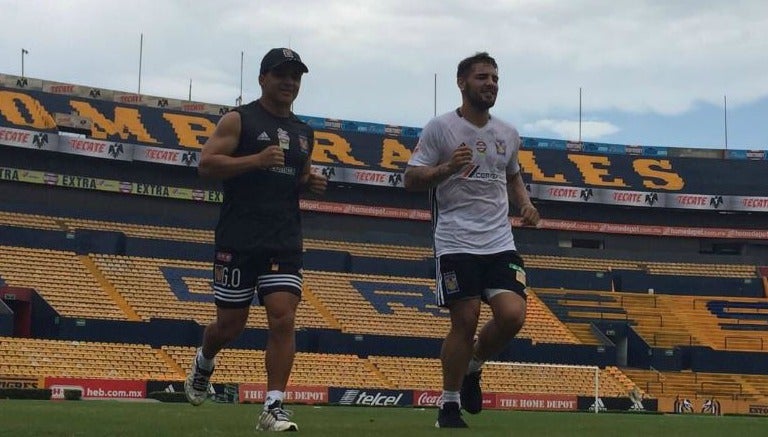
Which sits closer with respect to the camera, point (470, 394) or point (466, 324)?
point (466, 324)

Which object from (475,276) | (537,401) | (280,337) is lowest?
(537,401)

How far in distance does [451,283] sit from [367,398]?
2565 centimetres

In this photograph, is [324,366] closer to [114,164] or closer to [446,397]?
[114,164]

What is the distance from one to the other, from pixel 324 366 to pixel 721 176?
31.0m

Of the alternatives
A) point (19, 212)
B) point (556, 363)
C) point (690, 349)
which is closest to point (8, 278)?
point (19, 212)

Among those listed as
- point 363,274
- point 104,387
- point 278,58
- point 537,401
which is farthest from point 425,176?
point 363,274

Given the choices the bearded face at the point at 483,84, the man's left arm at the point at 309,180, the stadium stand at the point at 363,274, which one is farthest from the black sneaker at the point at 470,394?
the stadium stand at the point at 363,274

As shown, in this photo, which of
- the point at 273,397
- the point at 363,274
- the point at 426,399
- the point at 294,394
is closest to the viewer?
the point at 273,397

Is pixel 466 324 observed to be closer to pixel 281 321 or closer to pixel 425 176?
pixel 425 176

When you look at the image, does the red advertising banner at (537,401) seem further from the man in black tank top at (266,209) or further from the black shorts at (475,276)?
the man in black tank top at (266,209)

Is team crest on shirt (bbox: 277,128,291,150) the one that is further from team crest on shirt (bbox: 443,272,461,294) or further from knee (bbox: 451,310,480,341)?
knee (bbox: 451,310,480,341)

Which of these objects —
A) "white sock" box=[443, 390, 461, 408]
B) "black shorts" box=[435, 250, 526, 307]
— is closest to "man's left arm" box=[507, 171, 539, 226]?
"black shorts" box=[435, 250, 526, 307]

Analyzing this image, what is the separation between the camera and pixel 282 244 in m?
7.86

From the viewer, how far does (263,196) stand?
7871 millimetres
